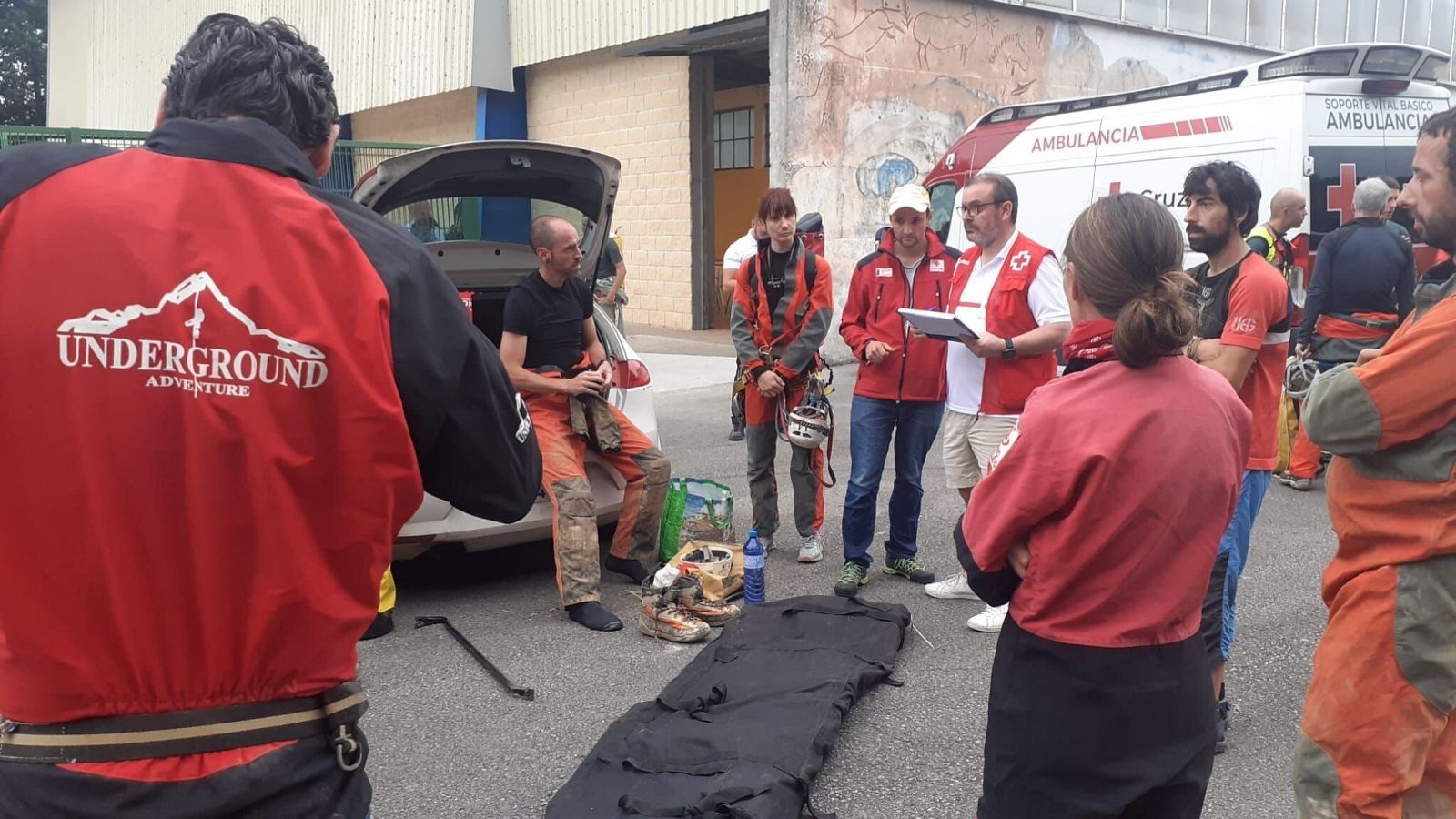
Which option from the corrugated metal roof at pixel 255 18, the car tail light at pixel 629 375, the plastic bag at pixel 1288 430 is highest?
the corrugated metal roof at pixel 255 18

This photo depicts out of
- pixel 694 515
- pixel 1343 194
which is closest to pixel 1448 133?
pixel 694 515

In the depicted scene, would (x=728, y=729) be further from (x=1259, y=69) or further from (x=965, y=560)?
(x=1259, y=69)

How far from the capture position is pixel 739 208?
17.9m

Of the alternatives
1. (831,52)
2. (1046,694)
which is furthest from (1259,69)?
(1046,694)

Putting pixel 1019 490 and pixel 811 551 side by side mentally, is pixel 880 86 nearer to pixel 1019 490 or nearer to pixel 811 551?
pixel 811 551

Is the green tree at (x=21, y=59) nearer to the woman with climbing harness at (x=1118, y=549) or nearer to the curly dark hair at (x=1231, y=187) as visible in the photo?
the curly dark hair at (x=1231, y=187)

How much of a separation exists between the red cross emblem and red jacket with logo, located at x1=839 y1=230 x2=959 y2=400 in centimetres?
409

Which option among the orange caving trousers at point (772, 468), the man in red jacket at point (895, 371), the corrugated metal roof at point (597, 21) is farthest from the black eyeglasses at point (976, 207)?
the corrugated metal roof at point (597, 21)

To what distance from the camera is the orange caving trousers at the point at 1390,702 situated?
2.25 m

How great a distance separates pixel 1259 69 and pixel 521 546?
21.4 ft

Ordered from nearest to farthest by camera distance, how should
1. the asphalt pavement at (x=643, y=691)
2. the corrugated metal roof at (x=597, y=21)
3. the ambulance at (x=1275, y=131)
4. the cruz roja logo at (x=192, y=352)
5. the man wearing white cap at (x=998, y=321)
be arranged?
the cruz roja logo at (x=192, y=352)
the asphalt pavement at (x=643, y=691)
the man wearing white cap at (x=998, y=321)
the ambulance at (x=1275, y=131)
the corrugated metal roof at (x=597, y=21)

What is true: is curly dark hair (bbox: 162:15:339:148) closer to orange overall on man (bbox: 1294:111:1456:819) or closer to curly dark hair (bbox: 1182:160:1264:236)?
orange overall on man (bbox: 1294:111:1456:819)

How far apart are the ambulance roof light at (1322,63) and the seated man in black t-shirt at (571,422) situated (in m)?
5.75

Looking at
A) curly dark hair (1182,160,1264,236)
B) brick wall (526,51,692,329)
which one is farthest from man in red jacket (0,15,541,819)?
brick wall (526,51,692,329)
